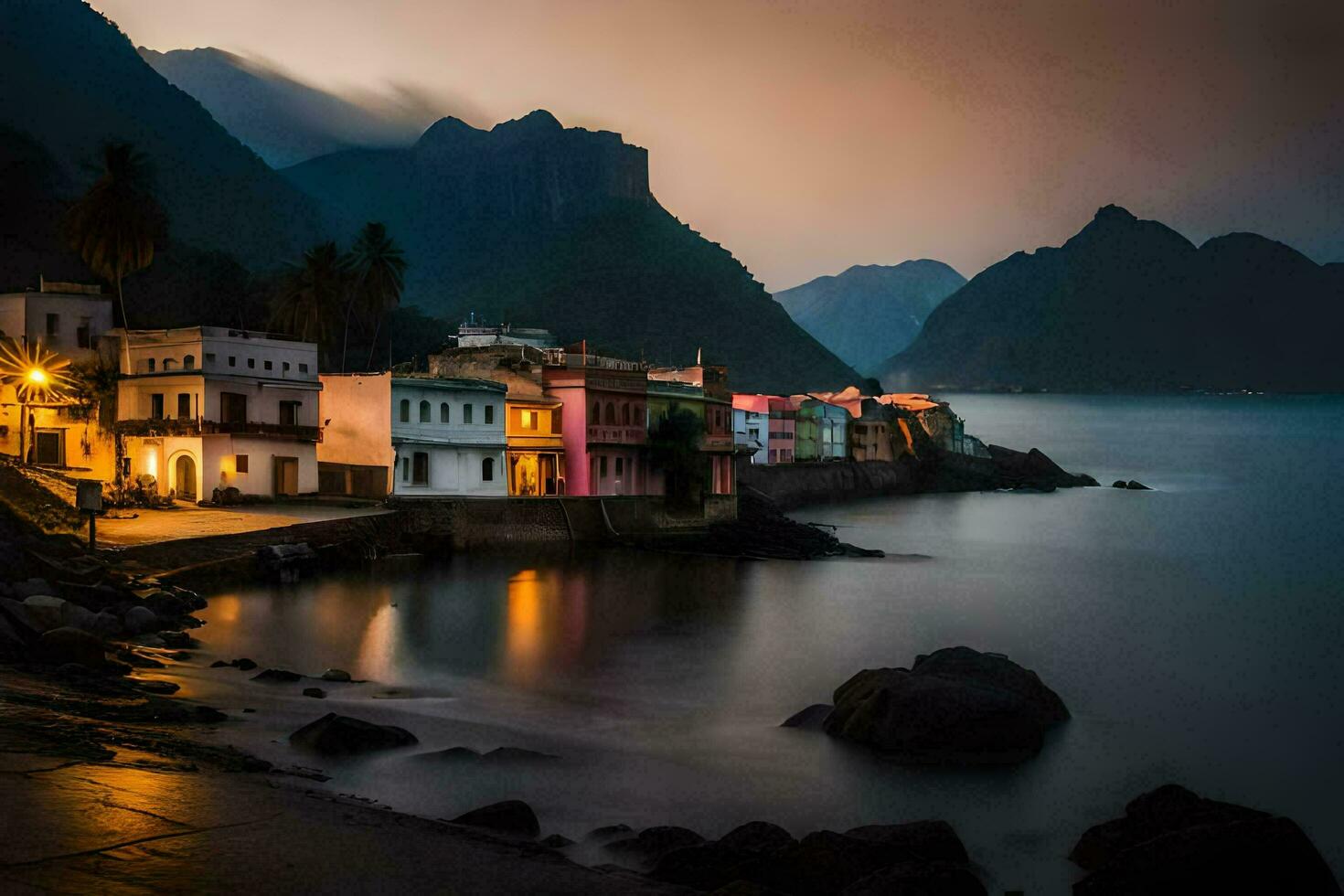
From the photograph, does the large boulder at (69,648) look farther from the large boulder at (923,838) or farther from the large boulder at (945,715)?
the large boulder at (923,838)

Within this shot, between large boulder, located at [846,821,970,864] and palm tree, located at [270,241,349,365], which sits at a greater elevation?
palm tree, located at [270,241,349,365]

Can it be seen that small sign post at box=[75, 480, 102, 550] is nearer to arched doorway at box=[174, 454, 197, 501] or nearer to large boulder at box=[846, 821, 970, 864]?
arched doorway at box=[174, 454, 197, 501]

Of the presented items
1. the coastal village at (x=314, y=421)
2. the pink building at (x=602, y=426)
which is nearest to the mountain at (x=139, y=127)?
the coastal village at (x=314, y=421)

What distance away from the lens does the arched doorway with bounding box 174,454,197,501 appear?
50.3 metres

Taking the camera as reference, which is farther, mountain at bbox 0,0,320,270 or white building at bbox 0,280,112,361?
mountain at bbox 0,0,320,270

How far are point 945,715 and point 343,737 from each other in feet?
33.8

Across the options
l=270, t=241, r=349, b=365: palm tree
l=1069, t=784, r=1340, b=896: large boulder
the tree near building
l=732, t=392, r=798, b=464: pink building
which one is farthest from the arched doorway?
l=732, t=392, r=798, b=464: pink building

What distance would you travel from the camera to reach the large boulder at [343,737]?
1995 cm

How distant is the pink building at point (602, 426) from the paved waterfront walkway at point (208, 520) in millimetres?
12447

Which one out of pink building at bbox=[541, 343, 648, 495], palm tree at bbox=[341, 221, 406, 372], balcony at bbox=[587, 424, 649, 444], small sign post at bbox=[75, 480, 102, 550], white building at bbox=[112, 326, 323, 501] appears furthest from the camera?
palm tree at bbox=[341, 221, 406, 372]

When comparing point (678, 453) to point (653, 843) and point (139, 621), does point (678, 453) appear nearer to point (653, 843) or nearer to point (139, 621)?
point (139, 621)

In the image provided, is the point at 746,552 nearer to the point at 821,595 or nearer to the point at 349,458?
the point at 821,595

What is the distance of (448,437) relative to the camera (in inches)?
2231

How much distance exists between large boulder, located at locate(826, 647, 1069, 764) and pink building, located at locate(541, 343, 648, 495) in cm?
3747
